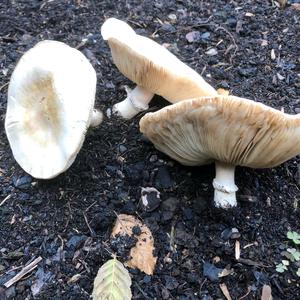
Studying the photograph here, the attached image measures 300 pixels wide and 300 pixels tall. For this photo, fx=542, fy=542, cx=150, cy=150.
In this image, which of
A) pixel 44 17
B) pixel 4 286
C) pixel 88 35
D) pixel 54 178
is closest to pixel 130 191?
pixel 54 178

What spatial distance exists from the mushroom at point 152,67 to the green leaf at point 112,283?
3.07 ft

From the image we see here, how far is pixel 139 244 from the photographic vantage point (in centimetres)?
277

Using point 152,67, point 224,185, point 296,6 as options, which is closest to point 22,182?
point 152,67

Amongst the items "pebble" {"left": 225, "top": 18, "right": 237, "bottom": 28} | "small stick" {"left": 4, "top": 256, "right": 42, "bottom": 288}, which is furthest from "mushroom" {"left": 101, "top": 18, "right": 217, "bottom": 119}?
"pebble" {"left": 225, "top": 18, "right": 237, "bottom": 28}

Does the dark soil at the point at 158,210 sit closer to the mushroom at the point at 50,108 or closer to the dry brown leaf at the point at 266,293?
the dry brown leaf at the point at 266,293

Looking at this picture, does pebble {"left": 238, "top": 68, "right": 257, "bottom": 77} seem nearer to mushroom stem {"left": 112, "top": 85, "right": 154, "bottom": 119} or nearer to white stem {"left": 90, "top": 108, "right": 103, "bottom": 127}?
mushroom stem {"left": 112, "top": 85, "right": 154, "bottom": 119}

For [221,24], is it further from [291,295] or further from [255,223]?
[291,295]

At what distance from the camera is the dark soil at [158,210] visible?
268cm

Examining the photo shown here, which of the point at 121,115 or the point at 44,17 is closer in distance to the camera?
the point at 121,115

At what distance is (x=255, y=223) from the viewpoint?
112 inches

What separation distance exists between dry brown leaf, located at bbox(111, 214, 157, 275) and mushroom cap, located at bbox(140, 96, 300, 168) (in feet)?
1.43

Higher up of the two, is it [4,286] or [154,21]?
[154,21]

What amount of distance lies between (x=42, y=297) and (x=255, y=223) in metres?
1.15

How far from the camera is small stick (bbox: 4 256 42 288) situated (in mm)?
2686
